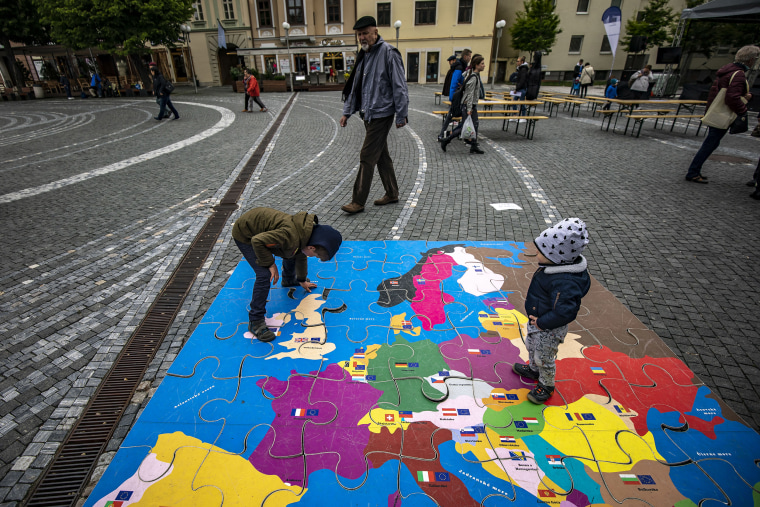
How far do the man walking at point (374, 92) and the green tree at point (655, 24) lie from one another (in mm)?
33564

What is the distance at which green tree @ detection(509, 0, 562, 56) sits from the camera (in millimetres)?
29984

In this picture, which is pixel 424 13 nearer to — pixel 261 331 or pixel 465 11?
pixel 465 11

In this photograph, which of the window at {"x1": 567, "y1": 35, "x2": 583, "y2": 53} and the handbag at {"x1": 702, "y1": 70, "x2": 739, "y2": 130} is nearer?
the handbag at {"x1": 702, "y1": 70, "x2": 739, "y2": 130}

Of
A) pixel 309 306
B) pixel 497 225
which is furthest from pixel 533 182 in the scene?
pixel 309 306

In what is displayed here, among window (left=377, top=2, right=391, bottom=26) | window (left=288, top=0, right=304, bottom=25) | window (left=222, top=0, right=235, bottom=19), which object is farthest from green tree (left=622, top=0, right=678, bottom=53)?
window (left=222, top=0, right=235, bottom=19)

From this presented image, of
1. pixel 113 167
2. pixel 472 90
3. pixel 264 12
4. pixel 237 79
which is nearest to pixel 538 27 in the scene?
pixel 264 12

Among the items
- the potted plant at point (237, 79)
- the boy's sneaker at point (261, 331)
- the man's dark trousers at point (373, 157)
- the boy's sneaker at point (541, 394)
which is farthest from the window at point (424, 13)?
the boy's sneaker at point (541, 394)

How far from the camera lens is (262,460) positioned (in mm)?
2346

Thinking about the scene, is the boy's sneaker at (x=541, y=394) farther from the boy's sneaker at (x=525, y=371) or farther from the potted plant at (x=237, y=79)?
the potted plant at (x=237, y=79)

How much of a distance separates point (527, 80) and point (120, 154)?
44.0 ft

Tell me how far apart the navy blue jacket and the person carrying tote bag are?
20.6ft

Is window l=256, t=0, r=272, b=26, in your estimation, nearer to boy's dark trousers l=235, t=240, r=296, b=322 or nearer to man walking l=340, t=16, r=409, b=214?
man walking l=340, t=16, r=409, b=214

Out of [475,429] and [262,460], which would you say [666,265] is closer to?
[475,429]

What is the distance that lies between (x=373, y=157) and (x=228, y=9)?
35469mm
